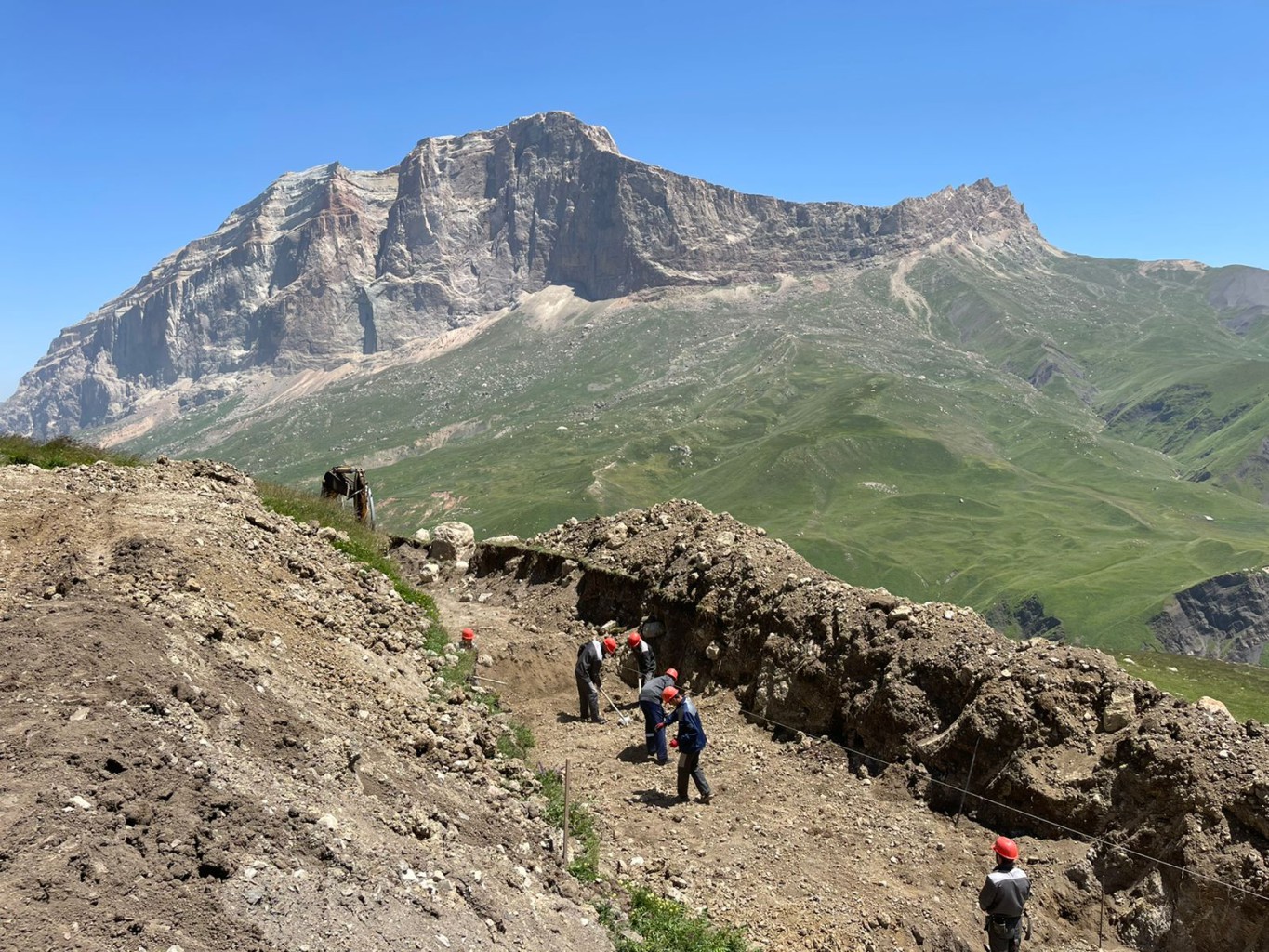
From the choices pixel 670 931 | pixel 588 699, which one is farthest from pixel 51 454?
pixel 670 931

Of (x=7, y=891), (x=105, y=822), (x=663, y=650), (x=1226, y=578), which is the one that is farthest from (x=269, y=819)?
(x=1226, y=578)

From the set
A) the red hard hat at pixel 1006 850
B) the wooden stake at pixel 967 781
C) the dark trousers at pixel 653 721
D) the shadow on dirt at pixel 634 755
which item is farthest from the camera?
the shadow on dirt at pixel 634 755

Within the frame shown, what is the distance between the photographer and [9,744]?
7.97 metres

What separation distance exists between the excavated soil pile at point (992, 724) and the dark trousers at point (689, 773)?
433mm

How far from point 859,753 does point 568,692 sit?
8.06 m

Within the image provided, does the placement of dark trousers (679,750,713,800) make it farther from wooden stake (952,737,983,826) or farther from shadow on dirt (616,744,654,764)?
wooden stake (952,737,983,826)

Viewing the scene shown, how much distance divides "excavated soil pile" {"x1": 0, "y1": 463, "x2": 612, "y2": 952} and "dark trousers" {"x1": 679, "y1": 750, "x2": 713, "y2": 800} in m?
3.12

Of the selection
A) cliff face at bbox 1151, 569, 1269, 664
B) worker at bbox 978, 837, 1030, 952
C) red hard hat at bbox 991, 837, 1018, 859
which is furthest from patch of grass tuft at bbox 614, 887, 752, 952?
cliff face at bbox 1151, 569, 1269, 664

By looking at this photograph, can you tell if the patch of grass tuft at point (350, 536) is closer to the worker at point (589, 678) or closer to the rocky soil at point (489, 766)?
the rocky soil at point (489, 766)

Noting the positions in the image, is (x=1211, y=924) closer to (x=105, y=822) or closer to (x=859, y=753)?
(x=859, y=753)

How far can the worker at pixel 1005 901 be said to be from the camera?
11.4 meters

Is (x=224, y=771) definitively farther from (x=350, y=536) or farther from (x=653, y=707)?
(x=350, y=536)

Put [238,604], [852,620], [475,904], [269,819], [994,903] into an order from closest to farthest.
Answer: [269,819] < [475,904] < [994,903] < [238,604] < [852,620]

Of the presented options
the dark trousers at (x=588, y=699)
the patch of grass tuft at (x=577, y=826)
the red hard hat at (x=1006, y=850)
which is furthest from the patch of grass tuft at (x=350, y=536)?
the red hard hat at (x=1006, y=850)
